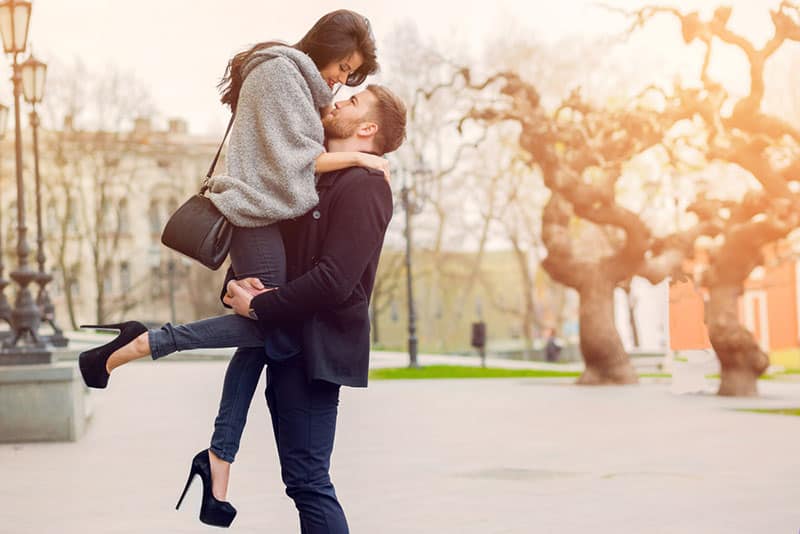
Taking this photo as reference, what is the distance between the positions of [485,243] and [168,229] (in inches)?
1757

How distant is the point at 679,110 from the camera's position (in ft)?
71.7

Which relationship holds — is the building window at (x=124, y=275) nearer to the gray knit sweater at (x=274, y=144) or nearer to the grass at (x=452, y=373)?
the grass at (x=452, y=373)

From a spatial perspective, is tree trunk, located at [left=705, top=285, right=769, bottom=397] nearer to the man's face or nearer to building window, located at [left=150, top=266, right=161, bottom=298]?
the man's face

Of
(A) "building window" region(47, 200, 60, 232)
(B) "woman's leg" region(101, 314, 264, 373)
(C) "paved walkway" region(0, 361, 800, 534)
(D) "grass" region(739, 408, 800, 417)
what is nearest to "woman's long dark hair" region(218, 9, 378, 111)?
(B) "woman's leg" region(101, 314, 264, 373)

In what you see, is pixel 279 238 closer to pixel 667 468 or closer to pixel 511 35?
pixel 667 468

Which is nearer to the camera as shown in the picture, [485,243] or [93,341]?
[93,341]

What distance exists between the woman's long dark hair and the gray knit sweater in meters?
0.11

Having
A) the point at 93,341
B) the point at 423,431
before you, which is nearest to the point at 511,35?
the point at 93,341

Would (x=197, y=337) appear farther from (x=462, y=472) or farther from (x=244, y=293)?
(x=462, y=472)

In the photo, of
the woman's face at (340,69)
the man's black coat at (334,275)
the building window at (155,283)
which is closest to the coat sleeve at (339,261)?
the man's black coat at (334,275)

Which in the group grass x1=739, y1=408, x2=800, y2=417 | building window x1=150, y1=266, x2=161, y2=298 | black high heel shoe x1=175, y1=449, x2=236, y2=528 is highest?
building window x1=150, y1=266, x2=161, y2=298

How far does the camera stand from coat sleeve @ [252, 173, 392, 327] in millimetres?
4051

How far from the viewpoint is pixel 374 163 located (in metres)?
4.16

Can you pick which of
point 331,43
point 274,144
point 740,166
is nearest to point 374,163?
point 274,144
